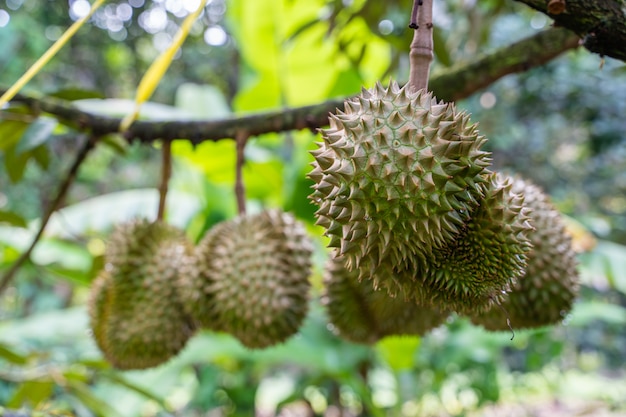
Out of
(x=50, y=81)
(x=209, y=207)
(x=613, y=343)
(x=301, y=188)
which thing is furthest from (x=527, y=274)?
(x=50, y=81)

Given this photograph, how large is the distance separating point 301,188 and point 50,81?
467 cm

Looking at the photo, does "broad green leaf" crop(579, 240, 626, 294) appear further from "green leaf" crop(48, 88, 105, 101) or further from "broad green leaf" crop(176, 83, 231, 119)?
"green leaf" crop(48, 88, 105, 101)

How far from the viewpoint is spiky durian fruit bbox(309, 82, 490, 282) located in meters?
0.77

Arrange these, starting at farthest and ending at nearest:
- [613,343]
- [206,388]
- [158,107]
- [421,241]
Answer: [613,343] < [206,388] < [158,107] < [421,241]

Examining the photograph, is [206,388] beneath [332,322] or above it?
beneath

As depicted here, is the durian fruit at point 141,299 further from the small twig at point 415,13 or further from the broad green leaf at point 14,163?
the small twig at point 415,13

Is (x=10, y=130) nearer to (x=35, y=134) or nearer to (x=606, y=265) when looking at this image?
(x=35, y=134)

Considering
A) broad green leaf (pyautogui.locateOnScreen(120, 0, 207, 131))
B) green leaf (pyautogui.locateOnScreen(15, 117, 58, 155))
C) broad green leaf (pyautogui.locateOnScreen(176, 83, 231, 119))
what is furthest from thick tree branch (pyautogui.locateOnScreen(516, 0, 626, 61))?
broad green leaf (pyautogui.locateOnScreen(176, 83, 231, 119))

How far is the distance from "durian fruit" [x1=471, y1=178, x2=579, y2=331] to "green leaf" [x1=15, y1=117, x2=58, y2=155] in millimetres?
1054

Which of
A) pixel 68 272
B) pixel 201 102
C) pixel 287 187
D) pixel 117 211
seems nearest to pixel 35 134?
pixel 68 272

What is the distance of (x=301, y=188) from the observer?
285 centimetres

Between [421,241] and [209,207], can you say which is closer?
[421,241]

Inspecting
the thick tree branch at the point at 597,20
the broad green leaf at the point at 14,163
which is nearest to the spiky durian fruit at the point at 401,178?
the thick tree branch at the point at 597,20

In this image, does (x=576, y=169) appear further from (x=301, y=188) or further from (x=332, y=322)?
(x=332, y=322)
